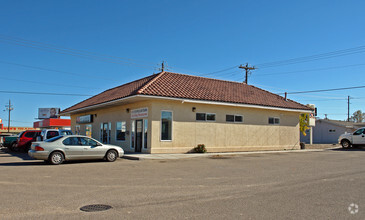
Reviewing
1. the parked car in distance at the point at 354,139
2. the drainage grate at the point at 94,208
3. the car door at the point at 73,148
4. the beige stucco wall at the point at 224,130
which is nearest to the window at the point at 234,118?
the beige stucco wall at the point at 224,130

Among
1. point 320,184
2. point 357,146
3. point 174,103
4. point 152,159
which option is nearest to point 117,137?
point 174,103

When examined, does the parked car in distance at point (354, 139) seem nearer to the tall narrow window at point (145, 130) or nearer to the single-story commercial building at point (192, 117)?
the single-story commercial building at point (192, 117)

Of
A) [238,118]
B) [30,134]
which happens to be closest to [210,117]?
[238,118]

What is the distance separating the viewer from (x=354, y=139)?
91.1 feet

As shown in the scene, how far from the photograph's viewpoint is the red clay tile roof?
20072 millimetres

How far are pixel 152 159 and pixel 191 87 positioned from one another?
765 centimetres

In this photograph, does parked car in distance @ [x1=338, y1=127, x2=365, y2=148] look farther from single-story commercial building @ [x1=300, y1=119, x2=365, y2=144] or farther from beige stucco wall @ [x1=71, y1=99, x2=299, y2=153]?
single-story commercial building @ [x1=300, y1=119, x2=365, y2=144]

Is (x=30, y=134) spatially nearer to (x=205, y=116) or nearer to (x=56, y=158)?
(x=56, y=158)

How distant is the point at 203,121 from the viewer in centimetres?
2123

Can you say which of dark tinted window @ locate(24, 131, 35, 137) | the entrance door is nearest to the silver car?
the entrance door

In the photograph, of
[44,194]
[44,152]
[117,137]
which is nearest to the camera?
[44,194]

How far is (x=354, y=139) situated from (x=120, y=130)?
65.9 ft

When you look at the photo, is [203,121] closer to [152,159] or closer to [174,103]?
[174,103]

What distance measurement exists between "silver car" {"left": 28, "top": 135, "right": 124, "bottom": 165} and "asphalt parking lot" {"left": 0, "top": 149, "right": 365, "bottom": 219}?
7.54 ft
